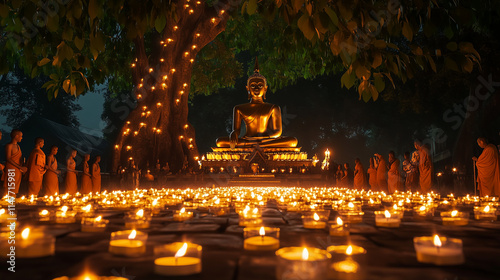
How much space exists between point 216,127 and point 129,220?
28.0 m

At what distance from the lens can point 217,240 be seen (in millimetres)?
2758

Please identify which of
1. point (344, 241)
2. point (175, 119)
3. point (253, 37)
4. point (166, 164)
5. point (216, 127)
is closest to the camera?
point (344, 241)

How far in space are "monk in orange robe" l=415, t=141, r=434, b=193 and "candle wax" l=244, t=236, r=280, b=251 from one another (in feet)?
34.1

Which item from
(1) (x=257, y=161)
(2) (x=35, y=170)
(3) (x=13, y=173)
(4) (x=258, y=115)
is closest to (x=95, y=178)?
(2) (x=35, y=170)

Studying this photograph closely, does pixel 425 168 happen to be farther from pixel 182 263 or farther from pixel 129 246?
pixel 182 263

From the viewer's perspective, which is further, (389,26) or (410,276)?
(389,26)

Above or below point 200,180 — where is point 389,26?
above

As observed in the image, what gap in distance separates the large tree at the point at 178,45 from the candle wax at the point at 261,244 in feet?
4.40

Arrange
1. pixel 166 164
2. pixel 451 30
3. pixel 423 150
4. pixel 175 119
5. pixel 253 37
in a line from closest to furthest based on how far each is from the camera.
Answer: pixel 451 30 < pixel 423 150 < pixel 166 164 < pixel 175 119 < pixel 253 37

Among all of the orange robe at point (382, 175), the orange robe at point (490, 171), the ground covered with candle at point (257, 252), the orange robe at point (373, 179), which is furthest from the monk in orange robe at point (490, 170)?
the ground covered with candle at point (257, 252)

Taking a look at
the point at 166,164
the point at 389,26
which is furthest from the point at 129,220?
the point at 166,164

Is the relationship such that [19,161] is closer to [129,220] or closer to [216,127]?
[129,220]

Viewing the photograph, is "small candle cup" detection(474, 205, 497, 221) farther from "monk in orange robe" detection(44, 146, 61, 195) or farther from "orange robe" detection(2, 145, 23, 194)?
"monk in orange robe" detection(44, 146, 61, 195)

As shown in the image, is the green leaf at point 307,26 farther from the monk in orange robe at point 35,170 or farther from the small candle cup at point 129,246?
the monk in orange robe at point 35,170
